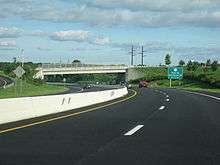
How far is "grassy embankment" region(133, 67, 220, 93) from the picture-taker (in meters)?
107

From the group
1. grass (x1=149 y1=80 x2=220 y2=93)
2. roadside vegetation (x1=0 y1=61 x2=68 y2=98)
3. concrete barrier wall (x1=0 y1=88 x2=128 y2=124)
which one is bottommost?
grass (x1=149 y1=80 x2=220 y2=93)

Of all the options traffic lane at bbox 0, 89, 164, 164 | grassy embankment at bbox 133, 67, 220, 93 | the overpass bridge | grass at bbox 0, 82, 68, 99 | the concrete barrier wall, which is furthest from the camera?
the overpass bridge

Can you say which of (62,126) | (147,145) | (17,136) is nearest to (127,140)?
(147,145)

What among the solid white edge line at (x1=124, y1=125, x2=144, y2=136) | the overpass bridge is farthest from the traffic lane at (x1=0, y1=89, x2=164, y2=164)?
the overpass bridge

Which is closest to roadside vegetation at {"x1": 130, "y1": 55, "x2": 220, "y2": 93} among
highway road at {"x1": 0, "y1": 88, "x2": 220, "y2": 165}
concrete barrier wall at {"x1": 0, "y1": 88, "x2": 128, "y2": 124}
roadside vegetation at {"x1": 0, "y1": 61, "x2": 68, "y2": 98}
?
roadside vegetation at {"x1": 0, "y1": 61, "x2": 68, "y2": 98}

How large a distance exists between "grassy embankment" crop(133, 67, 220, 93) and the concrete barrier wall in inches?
2527

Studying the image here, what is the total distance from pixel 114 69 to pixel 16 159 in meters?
140

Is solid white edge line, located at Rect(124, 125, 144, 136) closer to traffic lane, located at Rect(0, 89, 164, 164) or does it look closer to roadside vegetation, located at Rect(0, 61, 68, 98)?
traffic lane, located at Rect(0, 89, 164, 164)

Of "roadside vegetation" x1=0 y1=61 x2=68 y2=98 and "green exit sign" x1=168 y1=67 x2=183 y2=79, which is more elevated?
"green exit sign" x1=168 y1=67 x2=183 y2=79

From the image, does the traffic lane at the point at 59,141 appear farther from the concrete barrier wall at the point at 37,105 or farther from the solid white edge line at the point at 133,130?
the concrete barrier wall at the point at 37,105

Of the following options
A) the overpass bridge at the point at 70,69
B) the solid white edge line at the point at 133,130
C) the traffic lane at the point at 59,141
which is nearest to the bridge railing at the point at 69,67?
the overpass bridge at the point at 70,69

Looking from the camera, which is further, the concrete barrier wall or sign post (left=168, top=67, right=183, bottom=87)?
sign post (left=168, top=67, right=183, bottom=87)

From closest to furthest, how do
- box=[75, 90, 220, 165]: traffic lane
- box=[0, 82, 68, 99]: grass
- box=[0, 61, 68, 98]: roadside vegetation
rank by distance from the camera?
box=[75, 90, 220, 165]: traffic lane → box=[0, 82, 68, 99]: grass → box=[0, 61, 68, 98]: roadside vegetation

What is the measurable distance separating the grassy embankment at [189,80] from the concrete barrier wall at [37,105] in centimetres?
6419
